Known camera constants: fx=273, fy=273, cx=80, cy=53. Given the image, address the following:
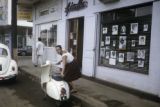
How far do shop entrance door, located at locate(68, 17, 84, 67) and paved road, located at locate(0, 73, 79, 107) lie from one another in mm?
2767

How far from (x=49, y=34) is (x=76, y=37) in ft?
12.4

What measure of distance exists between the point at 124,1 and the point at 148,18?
120 centimetres

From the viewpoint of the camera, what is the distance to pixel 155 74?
789 cm

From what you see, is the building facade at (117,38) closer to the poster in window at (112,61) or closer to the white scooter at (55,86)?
the poster in window at (112,61)

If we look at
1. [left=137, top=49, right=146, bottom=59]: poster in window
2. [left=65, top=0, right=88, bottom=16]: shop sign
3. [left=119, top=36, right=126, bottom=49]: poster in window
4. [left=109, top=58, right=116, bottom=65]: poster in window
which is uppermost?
[left=65, top=0, right=88, bottom=16]: shop sign

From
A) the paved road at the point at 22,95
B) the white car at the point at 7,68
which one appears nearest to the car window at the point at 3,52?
the white car at the point at 7,68

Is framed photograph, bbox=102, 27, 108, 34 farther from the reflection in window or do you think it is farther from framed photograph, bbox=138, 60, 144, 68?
the reflection in window

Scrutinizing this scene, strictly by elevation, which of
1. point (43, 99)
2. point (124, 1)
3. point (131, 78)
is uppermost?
point (124, 1)

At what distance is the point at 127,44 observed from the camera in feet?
31.0

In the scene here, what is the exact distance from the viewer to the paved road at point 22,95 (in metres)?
7.86

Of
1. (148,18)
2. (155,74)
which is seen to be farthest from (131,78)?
(148,18)

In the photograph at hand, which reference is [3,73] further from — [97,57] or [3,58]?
[97,57]

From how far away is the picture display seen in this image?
8664 millimetres

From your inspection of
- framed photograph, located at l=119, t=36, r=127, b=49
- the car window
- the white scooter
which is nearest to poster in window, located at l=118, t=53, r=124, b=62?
framed photograph, located at l=119, t=36, r=127, b=49
